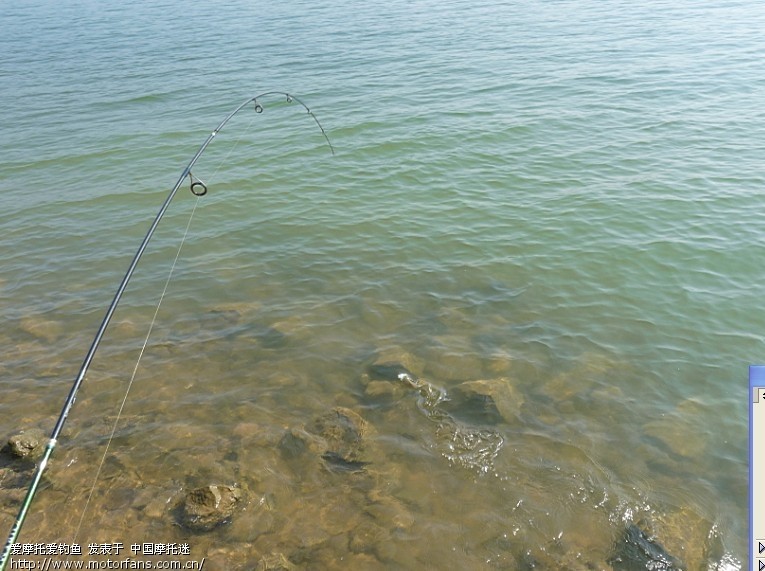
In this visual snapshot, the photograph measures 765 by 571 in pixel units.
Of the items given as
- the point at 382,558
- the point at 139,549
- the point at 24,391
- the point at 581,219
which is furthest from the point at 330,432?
the point at 581,219

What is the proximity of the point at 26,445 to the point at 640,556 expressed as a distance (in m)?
5.89

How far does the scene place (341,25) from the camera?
94.3 feet

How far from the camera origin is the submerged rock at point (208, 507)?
18.5 feet

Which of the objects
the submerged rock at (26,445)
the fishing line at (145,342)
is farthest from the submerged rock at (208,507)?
the submerged rock at (26,445)

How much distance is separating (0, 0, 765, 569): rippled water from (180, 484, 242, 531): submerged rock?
101 mm

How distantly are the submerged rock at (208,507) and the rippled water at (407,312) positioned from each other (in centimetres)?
10

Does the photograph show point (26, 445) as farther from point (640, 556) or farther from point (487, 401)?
point (640, 556)

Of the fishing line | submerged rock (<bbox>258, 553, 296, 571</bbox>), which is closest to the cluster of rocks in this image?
submerged rock (<bbox>258, 553, 296, 571</bbox>)

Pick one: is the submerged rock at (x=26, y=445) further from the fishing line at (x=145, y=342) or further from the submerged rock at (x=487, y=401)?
the submerged rock at (x=487, y=401)

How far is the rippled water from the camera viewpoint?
588 centimetres

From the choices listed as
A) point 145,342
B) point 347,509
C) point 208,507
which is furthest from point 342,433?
point 145,342

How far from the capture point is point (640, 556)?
214 inches

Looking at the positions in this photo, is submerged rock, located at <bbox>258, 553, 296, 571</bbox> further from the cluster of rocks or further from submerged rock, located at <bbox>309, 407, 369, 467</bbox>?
submerged rock, located at <bbox>309, 407, 369, 467</bbox>

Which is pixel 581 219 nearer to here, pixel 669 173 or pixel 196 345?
pixel 669 173
